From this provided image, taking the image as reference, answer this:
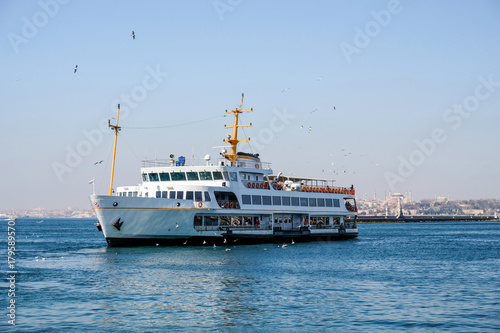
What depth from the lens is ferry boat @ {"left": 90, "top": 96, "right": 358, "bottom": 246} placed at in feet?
152

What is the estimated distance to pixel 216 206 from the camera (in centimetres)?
5047

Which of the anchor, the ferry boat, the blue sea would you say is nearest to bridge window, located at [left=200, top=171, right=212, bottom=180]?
the ferry boat

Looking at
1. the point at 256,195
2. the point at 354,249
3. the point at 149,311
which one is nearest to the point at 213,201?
the point at 256,195

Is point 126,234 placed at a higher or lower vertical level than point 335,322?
higher

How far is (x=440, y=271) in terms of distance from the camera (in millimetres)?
37094

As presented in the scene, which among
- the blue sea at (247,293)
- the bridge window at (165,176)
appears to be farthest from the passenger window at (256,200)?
the blue sea at (247,293)

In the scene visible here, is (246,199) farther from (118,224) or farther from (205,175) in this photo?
(118,224)

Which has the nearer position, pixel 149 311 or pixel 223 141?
pixel 149 311

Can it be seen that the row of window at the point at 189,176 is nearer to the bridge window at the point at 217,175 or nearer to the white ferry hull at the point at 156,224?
the bridge window at the point at 217,175

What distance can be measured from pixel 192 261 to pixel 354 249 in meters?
20.2

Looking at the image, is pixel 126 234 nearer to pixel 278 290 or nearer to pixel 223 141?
pixel 223 141

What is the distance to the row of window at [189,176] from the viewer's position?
52.2 meters

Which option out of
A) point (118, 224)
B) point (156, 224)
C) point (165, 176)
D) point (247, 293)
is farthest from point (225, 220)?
point (247, 293)

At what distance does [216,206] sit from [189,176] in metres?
4.23
